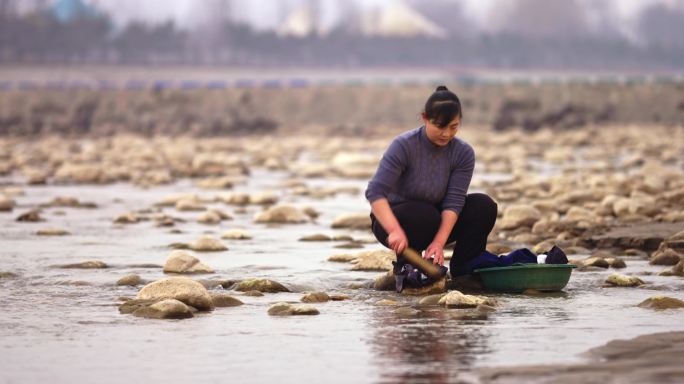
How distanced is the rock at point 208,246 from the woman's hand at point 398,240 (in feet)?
9.35

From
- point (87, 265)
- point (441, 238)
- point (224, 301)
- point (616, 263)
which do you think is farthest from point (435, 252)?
point (87, 265)

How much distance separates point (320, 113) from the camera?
54.0 m

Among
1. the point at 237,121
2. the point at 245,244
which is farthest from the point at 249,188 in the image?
the point at 237,121

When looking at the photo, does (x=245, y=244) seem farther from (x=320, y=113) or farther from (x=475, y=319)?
(x=320, y=113)

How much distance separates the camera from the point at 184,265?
7871mm

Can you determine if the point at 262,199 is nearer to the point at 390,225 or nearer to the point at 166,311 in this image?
the point at 390,225

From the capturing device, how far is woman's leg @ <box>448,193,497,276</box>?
6.94 m

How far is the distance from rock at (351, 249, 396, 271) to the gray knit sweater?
3.73ft

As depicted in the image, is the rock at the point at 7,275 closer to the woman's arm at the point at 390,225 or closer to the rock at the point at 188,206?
the woman's arm at the point at 390,225

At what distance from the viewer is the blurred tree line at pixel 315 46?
3327 inches

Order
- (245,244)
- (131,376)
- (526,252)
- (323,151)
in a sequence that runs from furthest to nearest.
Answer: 1. (323,151)
2. (245,244)
3. (526,252)
4. (131,376)

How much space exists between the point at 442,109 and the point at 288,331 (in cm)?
150

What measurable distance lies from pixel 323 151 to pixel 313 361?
1071 inches

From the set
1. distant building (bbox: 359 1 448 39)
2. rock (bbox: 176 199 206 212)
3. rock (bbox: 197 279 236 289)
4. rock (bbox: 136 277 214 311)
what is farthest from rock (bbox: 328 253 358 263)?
distant building (bbox: 359 1 448 39)
